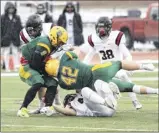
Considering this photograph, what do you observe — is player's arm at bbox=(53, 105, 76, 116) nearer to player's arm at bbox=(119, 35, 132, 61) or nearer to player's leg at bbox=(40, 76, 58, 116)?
player's leg at bbox=(40, 76, 58, 116)

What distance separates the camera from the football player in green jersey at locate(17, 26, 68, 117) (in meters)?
11.1

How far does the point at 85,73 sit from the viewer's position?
11086 mm

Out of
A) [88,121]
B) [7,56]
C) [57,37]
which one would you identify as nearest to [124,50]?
[57,37]

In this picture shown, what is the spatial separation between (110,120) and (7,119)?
149 cm

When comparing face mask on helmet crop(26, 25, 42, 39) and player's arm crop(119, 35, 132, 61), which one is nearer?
face mask on helmet crop(26, 25, 42, 39)

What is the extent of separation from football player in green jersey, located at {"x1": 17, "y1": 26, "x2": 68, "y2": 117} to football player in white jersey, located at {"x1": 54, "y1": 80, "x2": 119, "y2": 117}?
348 mm

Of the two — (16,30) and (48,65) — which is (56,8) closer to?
(16,30)

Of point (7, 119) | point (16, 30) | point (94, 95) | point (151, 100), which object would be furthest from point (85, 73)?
point (16, 30)

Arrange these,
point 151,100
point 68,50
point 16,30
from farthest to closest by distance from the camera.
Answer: point 16,30 < point 151,100 < point 68,50

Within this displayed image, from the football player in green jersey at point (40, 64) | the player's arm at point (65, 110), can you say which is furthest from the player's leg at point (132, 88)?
the football player in green jersey at point (40, 64)

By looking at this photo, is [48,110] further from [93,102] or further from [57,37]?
[57,37]

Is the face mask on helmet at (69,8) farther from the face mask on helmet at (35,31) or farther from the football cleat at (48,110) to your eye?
the football cleat at (48,110)

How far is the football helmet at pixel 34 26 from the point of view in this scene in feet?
38.6

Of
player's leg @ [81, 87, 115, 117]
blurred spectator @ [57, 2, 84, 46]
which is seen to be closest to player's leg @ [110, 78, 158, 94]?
player's leg @ [81, 87, 115, 117]
